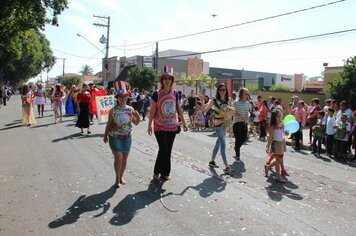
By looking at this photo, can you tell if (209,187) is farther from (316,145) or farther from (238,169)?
(316,145)

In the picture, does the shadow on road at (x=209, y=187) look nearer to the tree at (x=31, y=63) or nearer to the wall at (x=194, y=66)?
the tree at (x=31, y=63)

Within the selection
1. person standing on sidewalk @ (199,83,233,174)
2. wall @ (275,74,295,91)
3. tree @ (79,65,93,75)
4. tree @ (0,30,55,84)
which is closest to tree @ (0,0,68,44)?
person standing on sidewalk @ (199,83,233,174)

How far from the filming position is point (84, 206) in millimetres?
5902

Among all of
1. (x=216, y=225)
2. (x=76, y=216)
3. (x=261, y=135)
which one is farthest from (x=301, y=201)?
(x=261, y=135)

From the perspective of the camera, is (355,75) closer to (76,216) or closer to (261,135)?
(261,135)

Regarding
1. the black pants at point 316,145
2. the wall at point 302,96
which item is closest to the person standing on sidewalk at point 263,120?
the black pants at point 316,145

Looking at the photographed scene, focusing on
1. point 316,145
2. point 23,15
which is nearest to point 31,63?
point 23,15

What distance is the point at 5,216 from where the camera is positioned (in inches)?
214

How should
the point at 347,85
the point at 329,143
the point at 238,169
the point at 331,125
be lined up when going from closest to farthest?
1. the point at 238,169
2. the point at 331,125
3. the point at 329,143
4. the point at 347,85

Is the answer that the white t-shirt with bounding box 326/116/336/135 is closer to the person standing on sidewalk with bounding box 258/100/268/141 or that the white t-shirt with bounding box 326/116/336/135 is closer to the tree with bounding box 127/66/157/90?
the person standing on sidewalk with bounding box 258/100/268/141

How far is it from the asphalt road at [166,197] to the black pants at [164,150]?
11.2 inches

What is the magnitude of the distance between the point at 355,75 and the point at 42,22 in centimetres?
1787

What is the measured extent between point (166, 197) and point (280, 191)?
2.17 metres

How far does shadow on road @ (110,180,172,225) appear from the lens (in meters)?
5.41
